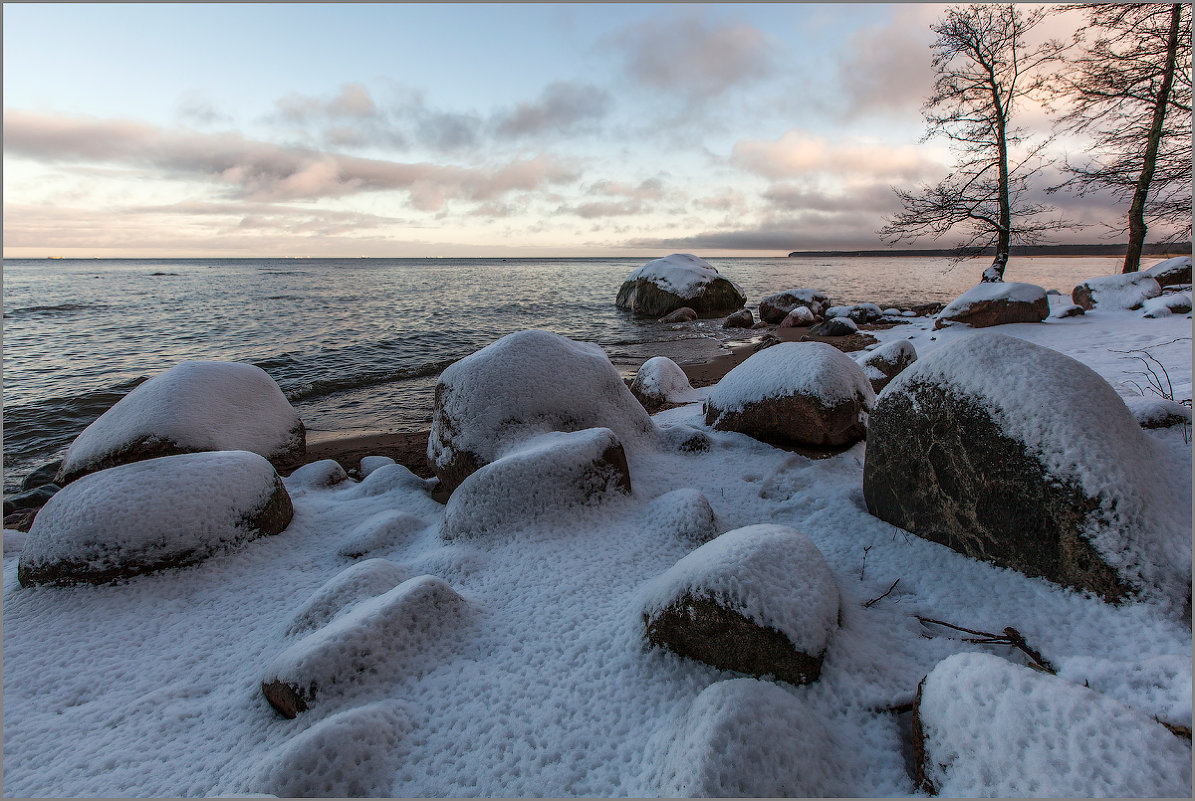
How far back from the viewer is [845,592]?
2.62 metres

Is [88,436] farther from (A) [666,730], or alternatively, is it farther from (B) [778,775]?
(B) [778,775]

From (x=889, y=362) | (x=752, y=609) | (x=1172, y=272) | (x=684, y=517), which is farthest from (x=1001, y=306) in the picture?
(x=752, y=609)

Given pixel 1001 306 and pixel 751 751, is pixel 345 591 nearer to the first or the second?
pixel 751 751

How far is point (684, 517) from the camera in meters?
3.31

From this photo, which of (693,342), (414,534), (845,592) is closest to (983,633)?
(845,592)

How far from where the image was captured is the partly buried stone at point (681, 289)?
69.1ft

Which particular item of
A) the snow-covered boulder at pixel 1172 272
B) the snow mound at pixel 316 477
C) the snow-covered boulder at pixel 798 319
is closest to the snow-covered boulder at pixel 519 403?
the snow mound at pixel 316 477

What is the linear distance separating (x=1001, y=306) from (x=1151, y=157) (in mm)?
5866

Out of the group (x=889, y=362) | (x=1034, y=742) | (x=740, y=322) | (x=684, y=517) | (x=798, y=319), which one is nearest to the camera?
(x=1034, y=742)

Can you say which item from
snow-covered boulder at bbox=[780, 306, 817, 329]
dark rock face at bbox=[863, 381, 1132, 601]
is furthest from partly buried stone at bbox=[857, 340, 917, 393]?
snow-covered boulder at bbox=[780, 306, 817, 329]

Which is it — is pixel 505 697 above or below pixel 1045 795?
below

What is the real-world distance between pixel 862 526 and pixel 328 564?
356 cm

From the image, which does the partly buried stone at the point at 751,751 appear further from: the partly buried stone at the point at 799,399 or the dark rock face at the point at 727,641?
the partly buried stone at the point at 799,399

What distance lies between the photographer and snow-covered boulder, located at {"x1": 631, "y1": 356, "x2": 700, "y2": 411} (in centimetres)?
752
